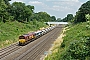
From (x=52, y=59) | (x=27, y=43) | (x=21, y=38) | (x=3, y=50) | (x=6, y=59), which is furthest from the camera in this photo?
(x=27, y=43)

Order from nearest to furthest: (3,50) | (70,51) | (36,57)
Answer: (70,51)
(36,57)
(3,50)

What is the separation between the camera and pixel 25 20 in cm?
10356

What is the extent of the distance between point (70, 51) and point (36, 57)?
35.3 feet

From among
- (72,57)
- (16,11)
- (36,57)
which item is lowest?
(36,57)

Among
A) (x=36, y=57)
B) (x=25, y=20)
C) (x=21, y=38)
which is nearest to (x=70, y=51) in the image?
(x=36, y=57)

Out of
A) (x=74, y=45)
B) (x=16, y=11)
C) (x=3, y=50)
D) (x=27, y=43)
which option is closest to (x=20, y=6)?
(x=16, y=11)

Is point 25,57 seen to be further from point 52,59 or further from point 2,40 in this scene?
point 2,40

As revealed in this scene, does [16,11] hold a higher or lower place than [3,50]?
higher

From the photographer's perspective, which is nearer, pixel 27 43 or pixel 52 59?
pixel 52 59

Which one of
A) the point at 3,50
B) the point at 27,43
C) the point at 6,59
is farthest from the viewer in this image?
the point at 27,43

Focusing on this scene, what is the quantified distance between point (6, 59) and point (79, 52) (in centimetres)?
1314

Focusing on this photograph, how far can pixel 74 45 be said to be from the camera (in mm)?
25328

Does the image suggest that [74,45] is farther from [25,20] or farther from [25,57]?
[25,20]

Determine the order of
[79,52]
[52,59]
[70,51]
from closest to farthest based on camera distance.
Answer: [79,52] < [70,51] < [52,59]
